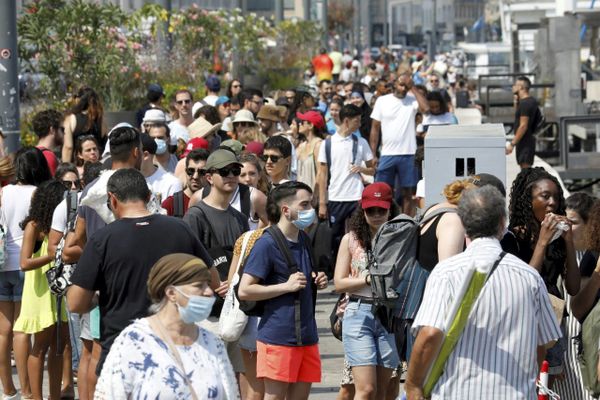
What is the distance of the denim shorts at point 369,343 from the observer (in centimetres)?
799

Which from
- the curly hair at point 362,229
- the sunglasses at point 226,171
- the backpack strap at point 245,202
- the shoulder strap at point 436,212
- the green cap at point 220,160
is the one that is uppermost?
the green cap at point 220,160

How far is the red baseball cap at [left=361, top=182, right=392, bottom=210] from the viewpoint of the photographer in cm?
823

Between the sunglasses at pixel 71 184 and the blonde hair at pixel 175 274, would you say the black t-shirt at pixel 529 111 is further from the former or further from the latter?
the blonde hair at pixel 175 274

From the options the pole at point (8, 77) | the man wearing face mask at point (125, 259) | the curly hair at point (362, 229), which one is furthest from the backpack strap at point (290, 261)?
the pole at point (8, 77)

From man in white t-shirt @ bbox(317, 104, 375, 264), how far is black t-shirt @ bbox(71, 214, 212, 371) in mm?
7165

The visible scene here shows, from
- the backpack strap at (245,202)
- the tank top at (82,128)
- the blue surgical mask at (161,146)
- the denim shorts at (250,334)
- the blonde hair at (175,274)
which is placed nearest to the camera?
the blonde hair at (175,274)

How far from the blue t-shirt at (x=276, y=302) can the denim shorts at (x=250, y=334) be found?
37 centimetres

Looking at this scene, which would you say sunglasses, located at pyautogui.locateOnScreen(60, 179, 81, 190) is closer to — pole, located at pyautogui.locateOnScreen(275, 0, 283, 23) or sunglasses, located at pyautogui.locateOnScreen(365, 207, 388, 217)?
sunglasses, located at pyautogui.locateOnScreen(365, 207, 388, 217)

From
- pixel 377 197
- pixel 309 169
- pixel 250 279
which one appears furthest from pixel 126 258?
pixel 309 169

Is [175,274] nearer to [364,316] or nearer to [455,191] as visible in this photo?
[455,191]

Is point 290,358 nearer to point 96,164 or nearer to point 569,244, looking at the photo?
point 569,244

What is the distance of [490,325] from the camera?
556 cm

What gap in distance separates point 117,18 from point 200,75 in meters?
5.14

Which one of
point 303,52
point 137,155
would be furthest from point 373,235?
point 303,52
